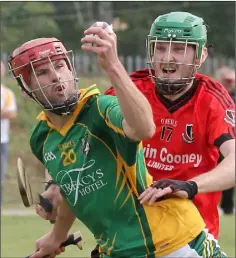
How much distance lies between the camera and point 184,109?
5277mm

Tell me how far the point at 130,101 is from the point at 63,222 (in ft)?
4.03

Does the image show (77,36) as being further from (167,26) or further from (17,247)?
(167,26)

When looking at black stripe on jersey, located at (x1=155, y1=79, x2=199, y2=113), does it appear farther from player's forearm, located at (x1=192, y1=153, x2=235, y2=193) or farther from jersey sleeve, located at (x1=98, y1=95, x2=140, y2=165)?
jersey sleeve, located at (x1=98, y1=95, x2=140, y2=165)

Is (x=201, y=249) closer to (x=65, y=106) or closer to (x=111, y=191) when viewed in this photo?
(x=111, y=191)

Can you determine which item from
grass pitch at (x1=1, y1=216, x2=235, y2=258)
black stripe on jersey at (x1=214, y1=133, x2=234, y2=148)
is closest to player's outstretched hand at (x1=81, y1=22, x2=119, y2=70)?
black stripe on jersey at (x1=214, y1=133, x2=234, y2=148)

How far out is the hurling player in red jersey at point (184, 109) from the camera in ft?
17.0

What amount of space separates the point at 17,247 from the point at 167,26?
5046 mm

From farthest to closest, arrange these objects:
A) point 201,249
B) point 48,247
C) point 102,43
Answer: point 48,247
point 201,249
point 102,43

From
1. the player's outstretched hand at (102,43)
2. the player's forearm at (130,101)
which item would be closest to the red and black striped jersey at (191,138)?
the player's forearm at (130,101)

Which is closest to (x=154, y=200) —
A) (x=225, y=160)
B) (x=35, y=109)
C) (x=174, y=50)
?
(x=225, y=160)

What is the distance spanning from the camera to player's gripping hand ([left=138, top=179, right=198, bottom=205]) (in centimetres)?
433

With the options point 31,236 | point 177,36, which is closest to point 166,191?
point 177,36

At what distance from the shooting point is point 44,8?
20.9 m

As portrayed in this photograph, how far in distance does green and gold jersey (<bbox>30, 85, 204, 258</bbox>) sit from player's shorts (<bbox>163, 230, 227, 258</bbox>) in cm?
3
